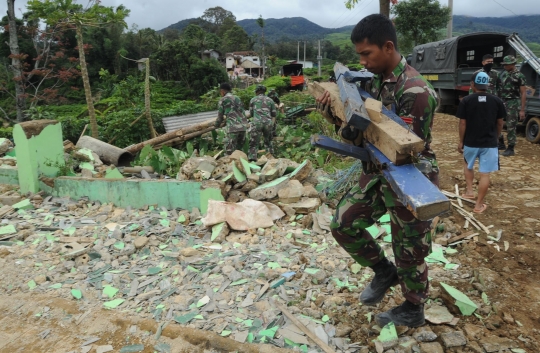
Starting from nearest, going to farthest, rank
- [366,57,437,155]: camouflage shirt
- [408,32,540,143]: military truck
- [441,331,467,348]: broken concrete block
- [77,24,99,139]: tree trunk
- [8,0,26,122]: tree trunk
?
[366,57,437,155]: camouflage shirt, [441,331,467,348]: broken concrete block, [77,24,99,139]: tree trunk, [408,32,540,143]: military truck, [8,0,26,122]: tree trunk

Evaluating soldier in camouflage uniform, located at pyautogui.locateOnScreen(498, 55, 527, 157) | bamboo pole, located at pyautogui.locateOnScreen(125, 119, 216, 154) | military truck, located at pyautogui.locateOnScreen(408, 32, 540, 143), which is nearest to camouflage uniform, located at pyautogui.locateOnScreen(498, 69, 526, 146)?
soldier in camouflage uniform, located at pyautogui.locateOnScreen(498, 55, 527, 157)

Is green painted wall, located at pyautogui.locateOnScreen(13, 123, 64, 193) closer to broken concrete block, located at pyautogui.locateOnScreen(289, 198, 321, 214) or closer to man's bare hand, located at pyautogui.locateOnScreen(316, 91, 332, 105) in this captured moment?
broken concrete block, located at pyautogui.locateOnScreen(289, 198, 321, 214)

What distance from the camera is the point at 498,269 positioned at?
362cm

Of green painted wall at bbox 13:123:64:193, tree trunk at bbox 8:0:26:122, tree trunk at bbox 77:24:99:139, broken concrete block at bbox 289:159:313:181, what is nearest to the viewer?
broken concrete block at bbox 289:159:313:181

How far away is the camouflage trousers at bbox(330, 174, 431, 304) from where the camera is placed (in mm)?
2301

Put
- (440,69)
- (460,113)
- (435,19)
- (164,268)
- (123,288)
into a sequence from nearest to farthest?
(123,288)
(164,268)
(460,113)
(440,69)
(435,19)

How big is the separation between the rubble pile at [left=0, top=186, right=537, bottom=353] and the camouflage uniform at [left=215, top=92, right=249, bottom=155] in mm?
3121

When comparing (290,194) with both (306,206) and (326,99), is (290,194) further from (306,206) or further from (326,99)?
(326,99)

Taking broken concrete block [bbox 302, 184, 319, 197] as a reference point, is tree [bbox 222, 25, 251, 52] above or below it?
above

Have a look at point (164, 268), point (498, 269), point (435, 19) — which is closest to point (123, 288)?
point (164, 268)

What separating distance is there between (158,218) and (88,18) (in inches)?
240

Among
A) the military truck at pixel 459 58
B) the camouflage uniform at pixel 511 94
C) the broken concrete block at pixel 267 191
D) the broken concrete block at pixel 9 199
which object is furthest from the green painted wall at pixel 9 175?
the military truck at pixel 459 58

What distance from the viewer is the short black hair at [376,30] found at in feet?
7.20

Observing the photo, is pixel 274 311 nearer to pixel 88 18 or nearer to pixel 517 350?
pixel 517 350
